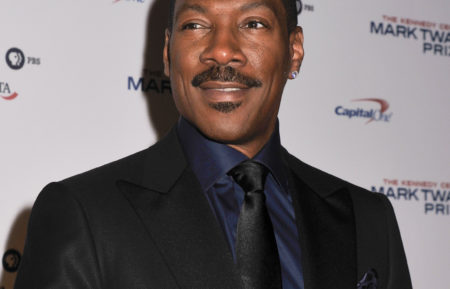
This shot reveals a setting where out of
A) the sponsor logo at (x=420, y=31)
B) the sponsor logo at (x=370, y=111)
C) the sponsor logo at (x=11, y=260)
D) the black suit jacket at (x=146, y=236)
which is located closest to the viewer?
the black suit jacket at (x=146, y=236)

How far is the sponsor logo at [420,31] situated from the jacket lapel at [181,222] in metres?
1.69

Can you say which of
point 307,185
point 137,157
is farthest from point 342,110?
point 137,157

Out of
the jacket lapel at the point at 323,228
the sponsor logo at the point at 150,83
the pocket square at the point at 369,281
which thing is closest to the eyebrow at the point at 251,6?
the jacket lapel at the point at 323,228

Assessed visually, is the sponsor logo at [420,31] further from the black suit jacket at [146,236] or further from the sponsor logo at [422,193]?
the black suit jacket at [146,236]

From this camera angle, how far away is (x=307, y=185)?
1.87 m

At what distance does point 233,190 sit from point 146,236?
0.24 m

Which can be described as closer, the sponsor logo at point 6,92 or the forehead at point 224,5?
the forehead at point 224,5

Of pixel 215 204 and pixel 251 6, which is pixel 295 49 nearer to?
pixel 251 6

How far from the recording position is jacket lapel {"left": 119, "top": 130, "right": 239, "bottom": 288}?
1.52m

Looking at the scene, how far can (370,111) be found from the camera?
3055 millimetres

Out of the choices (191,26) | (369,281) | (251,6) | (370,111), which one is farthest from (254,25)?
(370,111)

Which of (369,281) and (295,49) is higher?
(295,49)

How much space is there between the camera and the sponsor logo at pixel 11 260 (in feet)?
7.56

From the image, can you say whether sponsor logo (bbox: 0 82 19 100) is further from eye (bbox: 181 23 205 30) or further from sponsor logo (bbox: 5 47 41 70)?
eye (bbox: 181 23 205 30)
